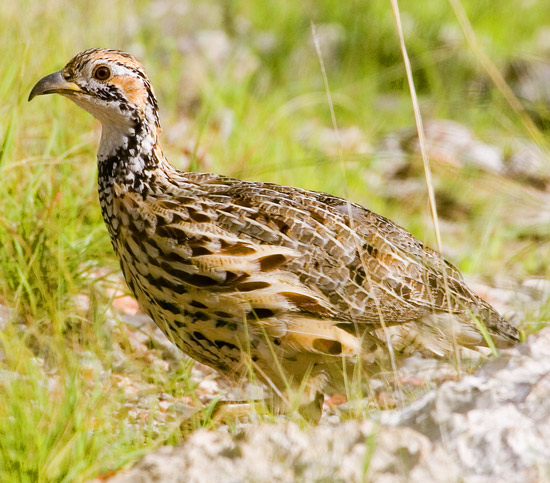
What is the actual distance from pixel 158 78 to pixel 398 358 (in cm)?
431

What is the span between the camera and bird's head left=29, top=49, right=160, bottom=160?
15.3 ft

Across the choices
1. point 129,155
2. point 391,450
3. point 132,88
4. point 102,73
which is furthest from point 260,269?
point 391,450

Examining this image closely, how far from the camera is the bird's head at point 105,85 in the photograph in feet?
15.3

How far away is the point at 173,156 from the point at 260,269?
254 cm

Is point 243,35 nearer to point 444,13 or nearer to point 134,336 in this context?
point 444,13

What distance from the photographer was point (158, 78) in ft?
26.9

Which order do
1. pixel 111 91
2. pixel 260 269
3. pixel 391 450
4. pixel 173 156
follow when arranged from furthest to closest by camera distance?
pixel 173 156, pixel 111 91, pixel 260 269, pixel 391 450

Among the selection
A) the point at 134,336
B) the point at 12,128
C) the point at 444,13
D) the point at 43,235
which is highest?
the point at 444,13

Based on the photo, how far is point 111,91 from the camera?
4.67 metres

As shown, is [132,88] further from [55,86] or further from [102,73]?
[55,86]

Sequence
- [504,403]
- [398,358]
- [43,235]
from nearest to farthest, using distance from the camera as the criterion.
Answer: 1. [504,403]
2. [398,358]
3. [43,235]

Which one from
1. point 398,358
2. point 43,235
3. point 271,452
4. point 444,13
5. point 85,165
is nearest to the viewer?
point 271,452

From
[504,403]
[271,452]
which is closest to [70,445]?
[271,452]

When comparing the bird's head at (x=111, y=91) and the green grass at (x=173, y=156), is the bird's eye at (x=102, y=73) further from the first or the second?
the green grass at (x=173, y=156)
